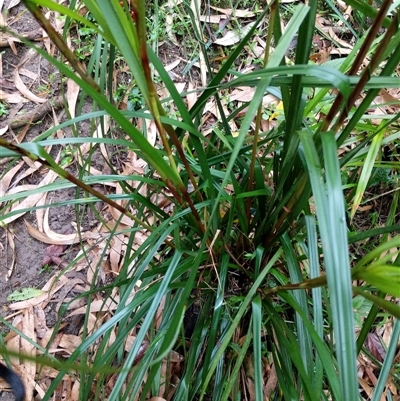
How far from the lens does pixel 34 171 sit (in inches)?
50.0

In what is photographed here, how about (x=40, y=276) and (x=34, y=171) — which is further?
(x=34, y=171)

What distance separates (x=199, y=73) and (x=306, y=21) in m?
0.97

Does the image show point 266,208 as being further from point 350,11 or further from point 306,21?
point 350,11

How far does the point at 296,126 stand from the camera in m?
0.60

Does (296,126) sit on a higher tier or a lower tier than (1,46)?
lower

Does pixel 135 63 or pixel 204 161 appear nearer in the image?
pixel 135 63

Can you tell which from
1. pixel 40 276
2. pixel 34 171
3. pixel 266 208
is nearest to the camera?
pixel 266 208

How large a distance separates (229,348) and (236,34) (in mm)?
1088

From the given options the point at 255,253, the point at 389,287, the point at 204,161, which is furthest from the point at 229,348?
the point at 389,287

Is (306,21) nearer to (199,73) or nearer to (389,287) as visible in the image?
(389,287)

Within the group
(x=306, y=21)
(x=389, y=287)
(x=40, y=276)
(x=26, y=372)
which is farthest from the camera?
(x=40, y=276)

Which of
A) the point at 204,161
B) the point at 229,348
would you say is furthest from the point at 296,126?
the point at 229,348

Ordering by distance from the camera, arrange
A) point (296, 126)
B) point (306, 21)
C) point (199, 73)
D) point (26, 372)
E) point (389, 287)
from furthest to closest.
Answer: point (199, 73) < point (26, 372) < point (296, 126) < point (306, 21) < point (389, 287)

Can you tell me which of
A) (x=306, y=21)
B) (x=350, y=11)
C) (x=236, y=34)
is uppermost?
(x=350, y=11)
